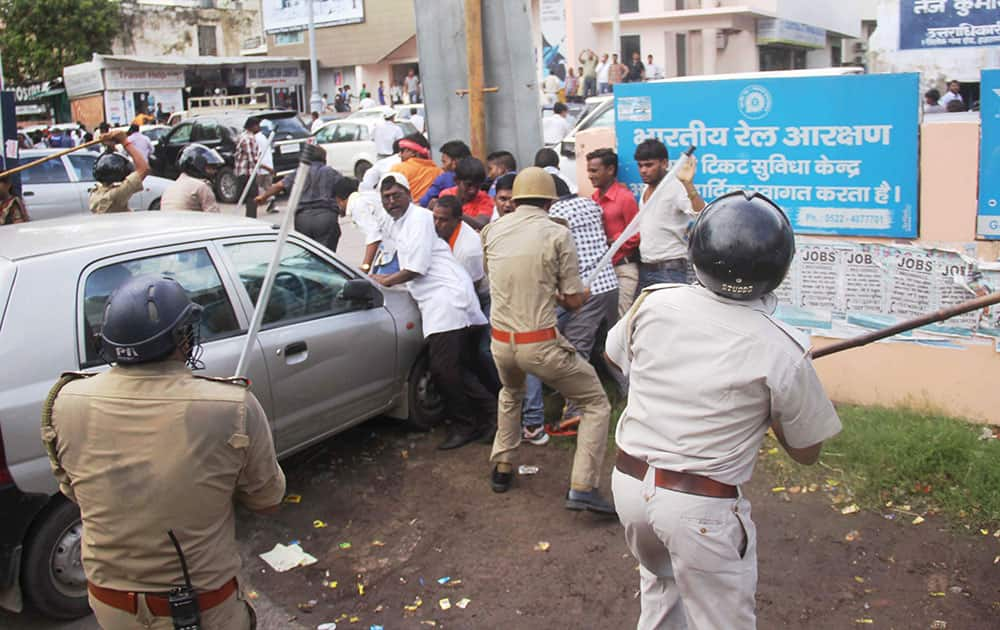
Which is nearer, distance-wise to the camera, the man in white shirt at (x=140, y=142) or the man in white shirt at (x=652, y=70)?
the man in white shirt at (x=140, y=142)

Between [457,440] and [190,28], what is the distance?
41.3 meters

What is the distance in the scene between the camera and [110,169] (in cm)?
719

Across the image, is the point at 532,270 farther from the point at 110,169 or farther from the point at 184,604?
the point at 110,169

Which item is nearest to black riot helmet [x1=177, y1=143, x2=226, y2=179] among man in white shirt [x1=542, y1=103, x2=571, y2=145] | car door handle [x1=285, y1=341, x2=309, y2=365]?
car door handle [x1=285, y1=341, x2=309, y2=365]

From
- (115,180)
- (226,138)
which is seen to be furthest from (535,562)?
(226,138)

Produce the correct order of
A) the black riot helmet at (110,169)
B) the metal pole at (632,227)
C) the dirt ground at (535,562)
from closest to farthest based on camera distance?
the dirt ground at (535,562) → the metal pole at (632,227) → the black riot helmet at (110,169)

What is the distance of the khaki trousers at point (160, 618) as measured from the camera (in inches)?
102

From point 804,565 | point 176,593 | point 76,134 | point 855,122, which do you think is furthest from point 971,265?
point 76,134

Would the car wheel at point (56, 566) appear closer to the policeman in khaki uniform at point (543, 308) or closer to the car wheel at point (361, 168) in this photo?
the policeman in khaki uniform at point (543, 308)

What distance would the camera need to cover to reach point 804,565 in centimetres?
443

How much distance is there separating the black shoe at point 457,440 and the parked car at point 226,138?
13762mm

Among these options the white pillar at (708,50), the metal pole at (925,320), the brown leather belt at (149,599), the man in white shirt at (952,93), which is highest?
the white pillar at (708,50)

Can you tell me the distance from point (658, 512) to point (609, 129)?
4708mm

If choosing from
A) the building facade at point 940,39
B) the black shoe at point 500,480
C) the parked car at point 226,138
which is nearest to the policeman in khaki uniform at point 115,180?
the black shoe at point 500,480
